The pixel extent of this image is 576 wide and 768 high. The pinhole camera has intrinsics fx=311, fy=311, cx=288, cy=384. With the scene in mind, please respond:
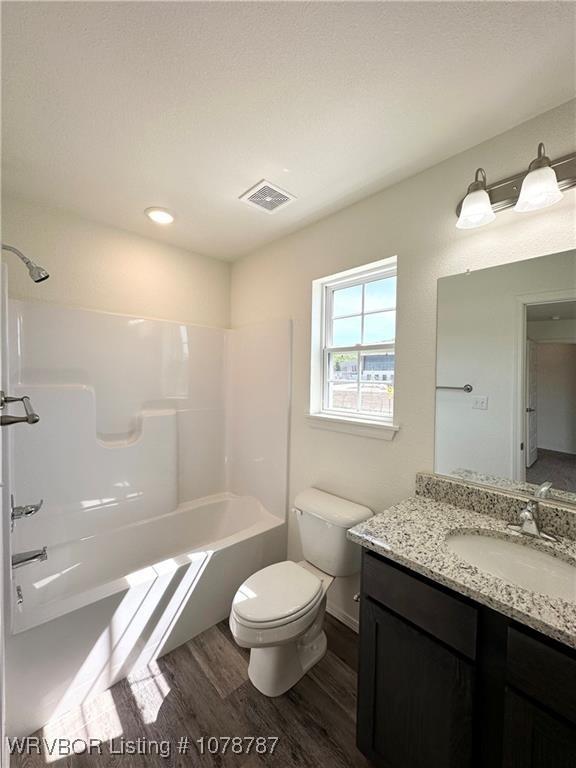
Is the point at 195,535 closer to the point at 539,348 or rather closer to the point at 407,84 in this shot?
the point at 539,348

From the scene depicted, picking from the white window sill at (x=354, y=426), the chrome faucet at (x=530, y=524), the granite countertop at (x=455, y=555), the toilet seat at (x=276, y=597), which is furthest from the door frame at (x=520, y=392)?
the toilet seat at (x=276, y=597)

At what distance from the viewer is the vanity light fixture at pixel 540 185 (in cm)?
104

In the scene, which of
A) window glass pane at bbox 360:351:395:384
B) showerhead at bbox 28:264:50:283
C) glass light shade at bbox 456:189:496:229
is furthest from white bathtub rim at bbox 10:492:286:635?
glass light shade at bbox 456:189:496:229

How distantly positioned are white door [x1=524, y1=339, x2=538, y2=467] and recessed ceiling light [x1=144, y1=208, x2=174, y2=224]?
2.03 meters

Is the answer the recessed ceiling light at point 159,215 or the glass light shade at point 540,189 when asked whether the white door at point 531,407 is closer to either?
the glass light shade at point 540,189

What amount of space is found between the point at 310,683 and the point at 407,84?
251 centimetres

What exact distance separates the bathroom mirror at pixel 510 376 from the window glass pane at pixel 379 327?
336mm

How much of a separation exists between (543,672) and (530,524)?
1.59 ft

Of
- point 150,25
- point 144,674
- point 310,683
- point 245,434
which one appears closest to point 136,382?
point 245,434

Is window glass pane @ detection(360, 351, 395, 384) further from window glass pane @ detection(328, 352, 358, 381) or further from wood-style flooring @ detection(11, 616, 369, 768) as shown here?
wood-style flooring @ detection(11, 616, 369, 768)

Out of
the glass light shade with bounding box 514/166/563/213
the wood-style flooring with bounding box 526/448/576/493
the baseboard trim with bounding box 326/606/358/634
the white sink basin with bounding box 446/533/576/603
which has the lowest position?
the baseboard trim with bounding box 326/606/358/634

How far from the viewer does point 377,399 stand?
6.01ft

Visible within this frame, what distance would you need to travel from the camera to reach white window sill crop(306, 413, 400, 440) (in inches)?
63.6

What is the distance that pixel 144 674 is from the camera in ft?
5.00
